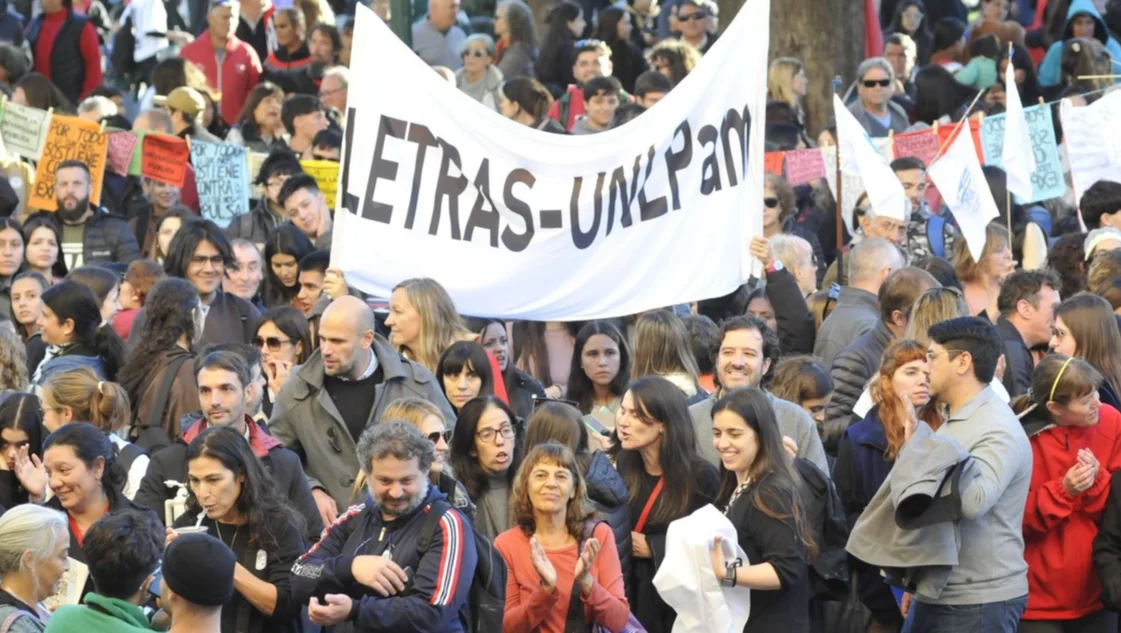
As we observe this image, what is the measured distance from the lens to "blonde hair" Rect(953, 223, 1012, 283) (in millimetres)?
11914

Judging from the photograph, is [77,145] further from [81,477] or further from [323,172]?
[81,477]

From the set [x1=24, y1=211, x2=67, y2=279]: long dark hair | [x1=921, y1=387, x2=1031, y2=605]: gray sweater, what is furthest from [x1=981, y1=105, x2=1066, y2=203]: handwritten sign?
[x1=921, y1=387, x2=1031, y2=605]: gray sweater

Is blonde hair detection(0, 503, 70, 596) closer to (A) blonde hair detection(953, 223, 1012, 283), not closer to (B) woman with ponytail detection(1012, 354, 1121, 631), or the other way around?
(B) woman with ponytail detection(1012, 354, 1121, 631)

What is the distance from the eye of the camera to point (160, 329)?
10.1 meters

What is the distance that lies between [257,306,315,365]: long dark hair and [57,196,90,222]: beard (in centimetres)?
345

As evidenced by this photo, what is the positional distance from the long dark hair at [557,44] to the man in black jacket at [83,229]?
20.5 ft

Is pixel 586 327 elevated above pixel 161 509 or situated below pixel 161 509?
above

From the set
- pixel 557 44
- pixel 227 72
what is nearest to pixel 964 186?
pixel 557 44

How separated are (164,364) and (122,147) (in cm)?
521

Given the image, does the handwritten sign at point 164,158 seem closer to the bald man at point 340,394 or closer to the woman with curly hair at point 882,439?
the bald man at point 340,394

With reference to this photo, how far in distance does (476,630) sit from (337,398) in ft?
5.57

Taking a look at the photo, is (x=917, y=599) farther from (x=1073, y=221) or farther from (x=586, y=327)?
(x=1073, y=221)

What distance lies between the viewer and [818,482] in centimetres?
870

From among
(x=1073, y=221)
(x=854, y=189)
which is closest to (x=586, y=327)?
(x=854, y=189)
